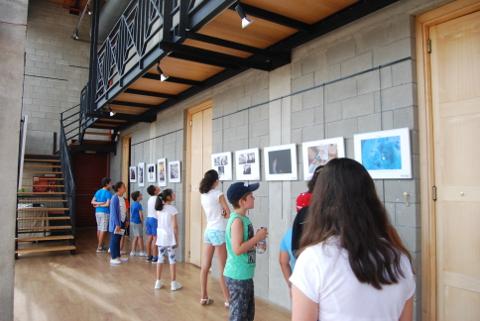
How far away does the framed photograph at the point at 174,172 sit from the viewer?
681 cm

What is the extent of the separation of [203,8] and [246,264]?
2511 millimetres

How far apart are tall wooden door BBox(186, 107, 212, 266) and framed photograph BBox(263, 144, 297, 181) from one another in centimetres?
176

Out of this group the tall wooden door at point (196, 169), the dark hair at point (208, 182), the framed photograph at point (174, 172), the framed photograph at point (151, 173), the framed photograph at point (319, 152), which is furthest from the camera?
the framed photograph at point (151, 173)

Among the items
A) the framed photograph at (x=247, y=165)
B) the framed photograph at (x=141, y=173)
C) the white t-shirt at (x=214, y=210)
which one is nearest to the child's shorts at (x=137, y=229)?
the framed photograph at (x=141, y=173)

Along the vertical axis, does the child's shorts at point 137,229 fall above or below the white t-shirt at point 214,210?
below

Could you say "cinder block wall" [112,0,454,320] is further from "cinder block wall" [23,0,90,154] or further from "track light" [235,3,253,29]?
"cinder block wall" [23,0,90,154]

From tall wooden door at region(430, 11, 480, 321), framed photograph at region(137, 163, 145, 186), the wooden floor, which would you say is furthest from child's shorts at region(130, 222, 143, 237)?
tall wooden door at region(430, 11, 480, 321)

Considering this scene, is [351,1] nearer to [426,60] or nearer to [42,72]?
[426,60]

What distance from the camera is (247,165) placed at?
191 inches

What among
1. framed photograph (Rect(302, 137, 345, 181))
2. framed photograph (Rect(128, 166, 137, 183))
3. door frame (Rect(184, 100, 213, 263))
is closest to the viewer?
framed photograph (Rect(302, 137, 345, 181))

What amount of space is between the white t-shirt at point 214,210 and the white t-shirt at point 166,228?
782mm

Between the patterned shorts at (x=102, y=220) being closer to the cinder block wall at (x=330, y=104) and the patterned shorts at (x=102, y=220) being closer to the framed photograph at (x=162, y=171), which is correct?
the framed photograph at (x=162, y=171)

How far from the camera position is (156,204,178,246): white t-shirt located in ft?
15.5

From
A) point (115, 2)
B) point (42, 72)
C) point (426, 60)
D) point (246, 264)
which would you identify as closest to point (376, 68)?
point (426, 60)
